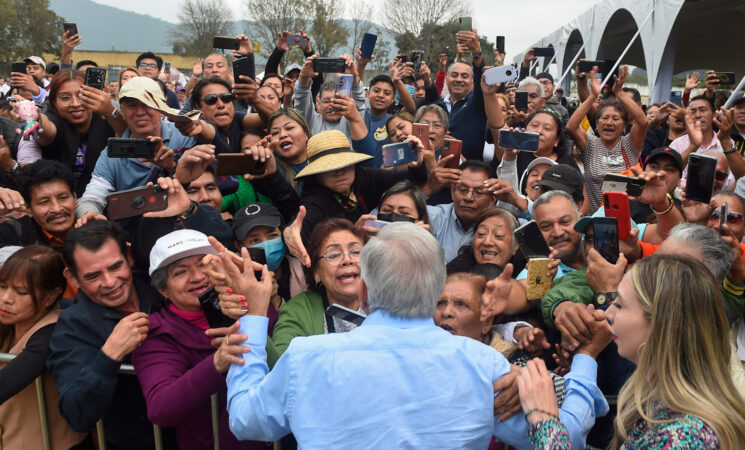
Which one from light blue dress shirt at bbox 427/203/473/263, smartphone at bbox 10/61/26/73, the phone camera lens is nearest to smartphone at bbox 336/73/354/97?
light blue dress shirt at bbox 427/203/473/263

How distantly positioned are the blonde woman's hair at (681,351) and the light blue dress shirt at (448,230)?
85.5 inches

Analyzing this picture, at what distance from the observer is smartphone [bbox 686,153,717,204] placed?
9.79 ft

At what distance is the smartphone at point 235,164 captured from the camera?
3424 millimetres

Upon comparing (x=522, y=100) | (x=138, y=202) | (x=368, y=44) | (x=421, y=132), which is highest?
(x=368, y=44)

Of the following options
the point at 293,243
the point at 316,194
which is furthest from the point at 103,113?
the point at 293,243

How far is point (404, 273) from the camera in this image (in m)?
1.70

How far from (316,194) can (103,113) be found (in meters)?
1.78

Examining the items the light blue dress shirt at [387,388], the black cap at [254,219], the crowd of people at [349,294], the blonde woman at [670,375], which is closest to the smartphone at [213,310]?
the crowd of people at [349,294]

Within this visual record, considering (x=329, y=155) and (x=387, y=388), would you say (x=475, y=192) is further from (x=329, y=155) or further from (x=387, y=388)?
(x=387, y=388)

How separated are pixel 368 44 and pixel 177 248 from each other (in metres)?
3.65

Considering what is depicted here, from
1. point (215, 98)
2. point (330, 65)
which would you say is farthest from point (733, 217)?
point (215, 98)

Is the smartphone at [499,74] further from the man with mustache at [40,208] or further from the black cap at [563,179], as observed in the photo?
the man with mustache at [40,208]

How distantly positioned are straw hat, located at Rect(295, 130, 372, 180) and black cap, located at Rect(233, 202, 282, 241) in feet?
1.15

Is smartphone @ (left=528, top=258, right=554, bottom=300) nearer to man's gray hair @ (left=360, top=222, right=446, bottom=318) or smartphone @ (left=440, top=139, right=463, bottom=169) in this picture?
man's gray hair @ (left=360, top=222, right=446, bottom=318)
